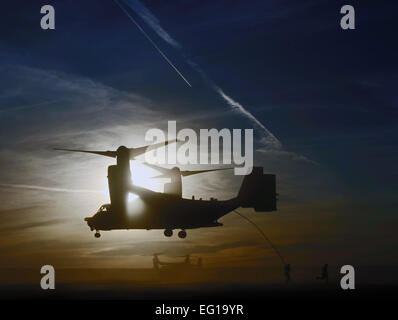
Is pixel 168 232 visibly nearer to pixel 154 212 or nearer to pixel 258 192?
pixel 154 212

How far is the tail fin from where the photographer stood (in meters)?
78.2

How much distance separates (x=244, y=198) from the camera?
256ft

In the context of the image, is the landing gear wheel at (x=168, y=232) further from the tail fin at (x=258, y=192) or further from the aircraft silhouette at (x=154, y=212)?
the tail fin at (x=258, y=192)

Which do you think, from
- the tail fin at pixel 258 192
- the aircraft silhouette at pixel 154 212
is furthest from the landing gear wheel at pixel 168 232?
the tail fin at pixel 258 192

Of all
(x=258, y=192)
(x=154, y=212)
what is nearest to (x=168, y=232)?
(x=154, y=212)

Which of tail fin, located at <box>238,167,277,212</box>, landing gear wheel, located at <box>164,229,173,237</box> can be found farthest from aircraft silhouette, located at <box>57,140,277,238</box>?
tail fin, located at <box>238,167,277,212</box>

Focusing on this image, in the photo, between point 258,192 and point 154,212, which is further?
point 258,192

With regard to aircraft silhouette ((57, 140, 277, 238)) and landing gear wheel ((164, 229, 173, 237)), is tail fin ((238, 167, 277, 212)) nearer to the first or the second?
aircraft silhouette ((57, 140, 277, 238))

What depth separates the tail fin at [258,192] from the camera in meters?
78.2

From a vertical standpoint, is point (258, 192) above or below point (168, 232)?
above

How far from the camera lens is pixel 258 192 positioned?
7850cm
